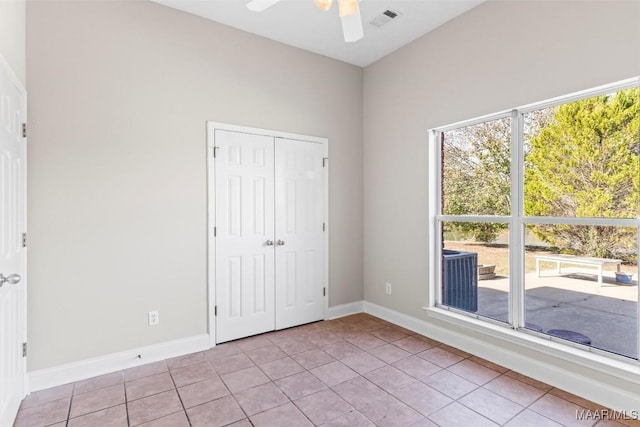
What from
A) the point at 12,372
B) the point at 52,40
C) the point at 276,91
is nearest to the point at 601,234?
the point at 276,91

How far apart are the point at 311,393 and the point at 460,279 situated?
1.83m

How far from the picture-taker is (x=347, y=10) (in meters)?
1.90

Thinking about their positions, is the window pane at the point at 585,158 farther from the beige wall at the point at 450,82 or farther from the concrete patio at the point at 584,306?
the concrete patio at the point at 584,306

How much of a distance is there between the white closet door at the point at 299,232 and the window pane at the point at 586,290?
2.10 metres

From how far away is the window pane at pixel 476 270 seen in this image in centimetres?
294

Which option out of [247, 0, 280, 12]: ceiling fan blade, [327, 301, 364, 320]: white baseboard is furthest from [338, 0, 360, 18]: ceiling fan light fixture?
[327, 301, 364, 320]: white baseboard

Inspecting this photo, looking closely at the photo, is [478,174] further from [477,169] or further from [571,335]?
[571,335]

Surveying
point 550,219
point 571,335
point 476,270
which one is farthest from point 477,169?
point 571,335

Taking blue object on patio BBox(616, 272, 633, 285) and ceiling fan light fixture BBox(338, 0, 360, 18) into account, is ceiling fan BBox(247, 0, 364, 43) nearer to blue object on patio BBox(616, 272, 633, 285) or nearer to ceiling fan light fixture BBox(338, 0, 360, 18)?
ceiling fan light fixture BBox(338, 0, 360, 18)

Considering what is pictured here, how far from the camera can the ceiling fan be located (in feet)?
6.04

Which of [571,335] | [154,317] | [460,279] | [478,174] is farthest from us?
[460,279]

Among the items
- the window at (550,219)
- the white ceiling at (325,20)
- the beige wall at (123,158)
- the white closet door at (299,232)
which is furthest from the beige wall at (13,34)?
the window at (550,219)

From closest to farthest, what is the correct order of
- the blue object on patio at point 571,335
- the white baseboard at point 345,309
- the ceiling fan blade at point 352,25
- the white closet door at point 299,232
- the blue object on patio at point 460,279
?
the ceiling fan blade at point 352,25 → the blue object on patio at point 571,335 → the blue object on patio at point 460,279 → the white closet door at point 299,232 → the white baseboard at point 345,309

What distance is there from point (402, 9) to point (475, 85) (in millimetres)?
946
